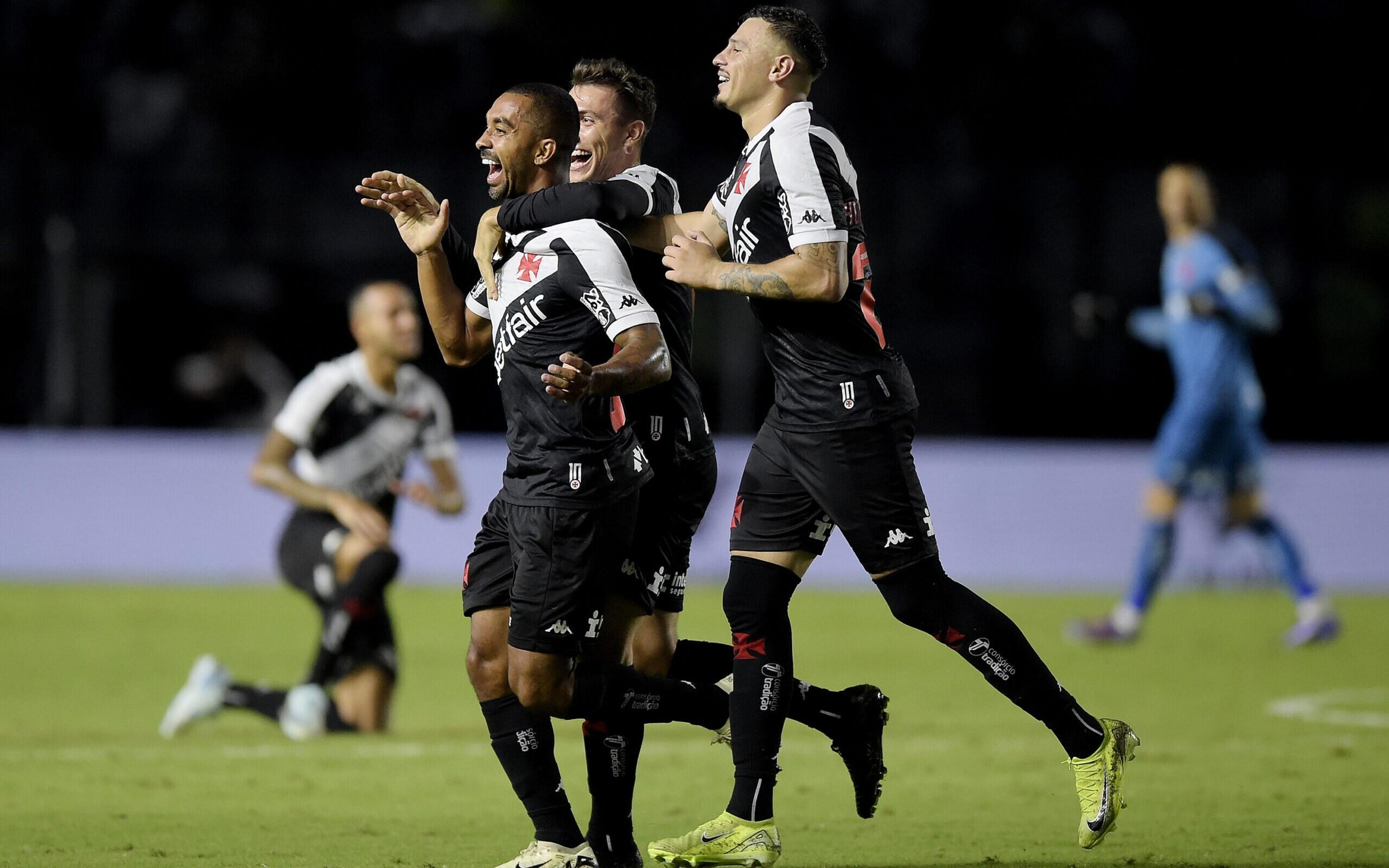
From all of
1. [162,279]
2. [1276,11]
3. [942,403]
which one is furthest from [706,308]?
[1276,11]

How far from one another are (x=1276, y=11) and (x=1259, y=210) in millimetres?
2825

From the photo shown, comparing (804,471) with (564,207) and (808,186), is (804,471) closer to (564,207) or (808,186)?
(808,186)

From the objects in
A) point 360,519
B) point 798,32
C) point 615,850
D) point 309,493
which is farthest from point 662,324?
point 309,493

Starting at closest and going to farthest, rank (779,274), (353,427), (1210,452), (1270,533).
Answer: (779,274), (353,427), (1270,533), (1210,452)

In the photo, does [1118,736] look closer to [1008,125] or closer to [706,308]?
[706,308]

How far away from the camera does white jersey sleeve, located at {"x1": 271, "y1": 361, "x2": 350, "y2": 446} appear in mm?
8133

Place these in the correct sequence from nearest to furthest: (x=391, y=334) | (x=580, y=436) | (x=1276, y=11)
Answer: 1. (x=580, y=436)
2. (x=391, y=334)
3. (x=1276, y=11)

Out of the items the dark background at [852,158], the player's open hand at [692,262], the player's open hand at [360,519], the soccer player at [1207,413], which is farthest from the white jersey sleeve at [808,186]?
the dark background at [852,158]

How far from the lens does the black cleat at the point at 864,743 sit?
490 centimetres

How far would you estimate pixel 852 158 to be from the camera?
16.7 m

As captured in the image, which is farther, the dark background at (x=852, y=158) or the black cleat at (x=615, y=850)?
the dark background at (x=852, y=158)

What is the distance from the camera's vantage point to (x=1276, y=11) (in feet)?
63.6

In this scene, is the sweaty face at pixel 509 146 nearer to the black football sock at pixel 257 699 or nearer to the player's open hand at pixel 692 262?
the player's open hand at pixel 692 262

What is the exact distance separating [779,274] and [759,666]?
42.9 inches
